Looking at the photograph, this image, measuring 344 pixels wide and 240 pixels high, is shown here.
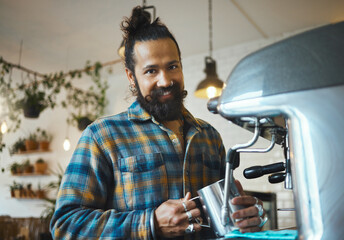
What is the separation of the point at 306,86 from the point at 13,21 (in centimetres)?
367

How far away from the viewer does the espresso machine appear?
0.53 meters

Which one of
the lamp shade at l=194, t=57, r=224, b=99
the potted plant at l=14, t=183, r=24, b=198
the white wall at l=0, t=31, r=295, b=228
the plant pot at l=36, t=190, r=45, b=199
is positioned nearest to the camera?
the lamp shade at l=194, t=57, r=224, b=99

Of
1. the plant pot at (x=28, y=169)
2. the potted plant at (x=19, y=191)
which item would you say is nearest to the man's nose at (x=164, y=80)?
the plant pot at (x=28, y=169)

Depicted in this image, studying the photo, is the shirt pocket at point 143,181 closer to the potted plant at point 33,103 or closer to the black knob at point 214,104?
the black knob at point 214,104

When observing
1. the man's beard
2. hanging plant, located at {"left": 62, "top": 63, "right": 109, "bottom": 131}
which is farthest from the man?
hanging plant, located at {"left": 62, "top": 63, "right": 109, "bottom": 131}

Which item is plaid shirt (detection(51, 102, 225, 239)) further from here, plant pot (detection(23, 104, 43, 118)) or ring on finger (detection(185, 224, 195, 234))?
plant pot (detection(23, 104, 43, 118))

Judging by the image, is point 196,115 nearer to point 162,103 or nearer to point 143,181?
point 162,103

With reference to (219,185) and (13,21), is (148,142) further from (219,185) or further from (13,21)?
(13,21)

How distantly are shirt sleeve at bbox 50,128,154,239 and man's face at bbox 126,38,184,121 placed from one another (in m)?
0.23

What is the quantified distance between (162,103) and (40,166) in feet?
17.3

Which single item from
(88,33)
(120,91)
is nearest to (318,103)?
(88,33)

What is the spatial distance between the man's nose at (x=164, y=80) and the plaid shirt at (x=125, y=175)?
12 centimetres

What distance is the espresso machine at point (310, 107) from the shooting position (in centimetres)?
53

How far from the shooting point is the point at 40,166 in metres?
5.76
